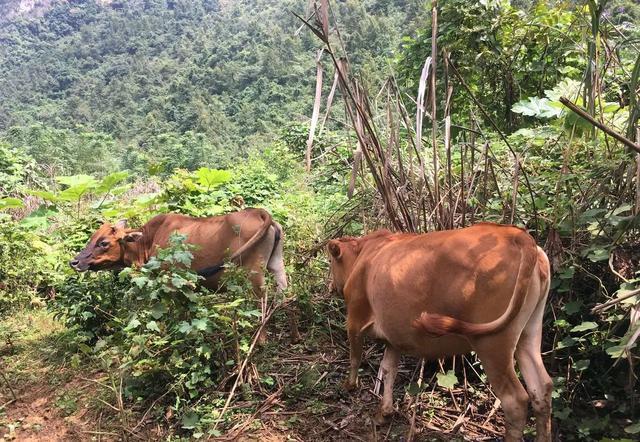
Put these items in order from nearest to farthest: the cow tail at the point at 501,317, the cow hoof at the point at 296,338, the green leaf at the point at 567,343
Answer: the cow tail at the point at 501,317 < the green leaf at the point at 567,343 < the cow hoof at the point at 296,338

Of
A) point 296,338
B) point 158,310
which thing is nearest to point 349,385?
point 296,338

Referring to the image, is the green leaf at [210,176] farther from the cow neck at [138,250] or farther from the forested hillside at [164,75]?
the forested hillside at [164,75]

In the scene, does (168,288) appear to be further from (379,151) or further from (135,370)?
(379,151)

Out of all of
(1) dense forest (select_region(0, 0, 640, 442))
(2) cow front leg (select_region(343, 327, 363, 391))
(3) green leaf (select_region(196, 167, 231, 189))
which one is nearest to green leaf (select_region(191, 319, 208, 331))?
(1) dense forest (select_region(0, 0, 640, 442))

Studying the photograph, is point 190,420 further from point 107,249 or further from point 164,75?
point 164,75

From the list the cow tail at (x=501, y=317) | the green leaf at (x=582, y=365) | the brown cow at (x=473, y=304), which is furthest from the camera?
the green leaf at (x=582, y=365)

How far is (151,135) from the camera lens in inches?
1615

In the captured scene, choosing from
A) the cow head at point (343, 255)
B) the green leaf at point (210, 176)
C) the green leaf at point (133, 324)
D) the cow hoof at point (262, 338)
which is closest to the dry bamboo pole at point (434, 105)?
the cow head at point (343, 255)

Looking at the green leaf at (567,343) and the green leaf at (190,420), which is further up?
the green leaf at (567,343)

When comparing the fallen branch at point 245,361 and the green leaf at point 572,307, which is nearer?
the green leaf at point 572,307

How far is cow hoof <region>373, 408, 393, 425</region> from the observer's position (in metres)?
3.73

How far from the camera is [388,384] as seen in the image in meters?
3.75

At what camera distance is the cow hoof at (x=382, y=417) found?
12.2 ft

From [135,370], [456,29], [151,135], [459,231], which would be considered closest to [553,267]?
[459,231]
